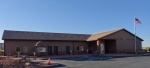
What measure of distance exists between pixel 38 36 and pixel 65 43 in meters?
5.61

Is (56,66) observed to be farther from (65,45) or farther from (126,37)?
(126,37)

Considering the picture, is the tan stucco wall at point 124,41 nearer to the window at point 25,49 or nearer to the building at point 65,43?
the building at point 65,43

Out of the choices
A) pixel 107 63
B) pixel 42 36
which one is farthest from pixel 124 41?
pixel 107 63

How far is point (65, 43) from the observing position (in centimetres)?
4597

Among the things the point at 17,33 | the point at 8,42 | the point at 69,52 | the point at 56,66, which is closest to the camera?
the point at 56,66

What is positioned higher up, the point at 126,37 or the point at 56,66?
the point at 126,37

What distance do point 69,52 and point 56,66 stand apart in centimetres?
2535

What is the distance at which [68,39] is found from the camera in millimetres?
45844

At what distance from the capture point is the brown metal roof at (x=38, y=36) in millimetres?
40969

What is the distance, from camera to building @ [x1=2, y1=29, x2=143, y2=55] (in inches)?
1599

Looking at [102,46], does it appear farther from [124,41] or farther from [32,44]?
[32,44]

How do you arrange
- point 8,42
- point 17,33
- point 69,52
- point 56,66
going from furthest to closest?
point 69,52, point 17,33, point 8,42, point 56,66

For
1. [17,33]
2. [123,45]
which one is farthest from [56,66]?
[123,45]

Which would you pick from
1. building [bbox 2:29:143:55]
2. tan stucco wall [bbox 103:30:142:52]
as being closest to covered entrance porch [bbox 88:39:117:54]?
building [bbox 2:29:143:55]
